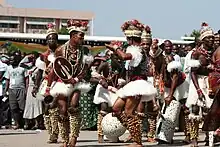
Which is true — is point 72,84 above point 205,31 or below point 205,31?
below

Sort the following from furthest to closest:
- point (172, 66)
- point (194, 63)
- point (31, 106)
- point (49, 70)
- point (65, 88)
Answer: point (31, 106)
point (172, 66)
point (49, 70)
point (194, 63)
point (65, 88)

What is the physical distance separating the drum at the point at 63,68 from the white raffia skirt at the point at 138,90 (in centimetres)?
93

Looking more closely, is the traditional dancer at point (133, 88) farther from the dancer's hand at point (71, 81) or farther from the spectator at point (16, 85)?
the spectator at point (16, 85)

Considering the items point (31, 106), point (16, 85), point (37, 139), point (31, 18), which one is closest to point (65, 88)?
point (37, 139)

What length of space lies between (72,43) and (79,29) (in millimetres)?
266

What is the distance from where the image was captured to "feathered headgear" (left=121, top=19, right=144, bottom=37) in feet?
32.7

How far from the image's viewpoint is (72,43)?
1009 centimetres

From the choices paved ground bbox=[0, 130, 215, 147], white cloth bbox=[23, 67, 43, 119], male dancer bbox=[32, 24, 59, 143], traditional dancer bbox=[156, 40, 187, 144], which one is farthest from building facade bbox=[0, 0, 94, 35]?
traditional dancer bbox=[156, 40, 187, 144]

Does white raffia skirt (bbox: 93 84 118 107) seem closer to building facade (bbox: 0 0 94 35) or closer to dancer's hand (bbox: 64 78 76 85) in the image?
dancer's hand (bbox: 64 78 76 85)

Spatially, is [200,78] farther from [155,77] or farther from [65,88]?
[65,88]

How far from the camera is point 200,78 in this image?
33.7 feet

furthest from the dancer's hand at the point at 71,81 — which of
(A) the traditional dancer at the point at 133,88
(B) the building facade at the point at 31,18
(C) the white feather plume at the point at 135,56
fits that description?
(B) the building facade at the point at 31,18

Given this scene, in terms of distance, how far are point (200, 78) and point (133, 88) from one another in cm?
130

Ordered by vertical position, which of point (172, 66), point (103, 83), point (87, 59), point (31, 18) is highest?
point (31, 18)
